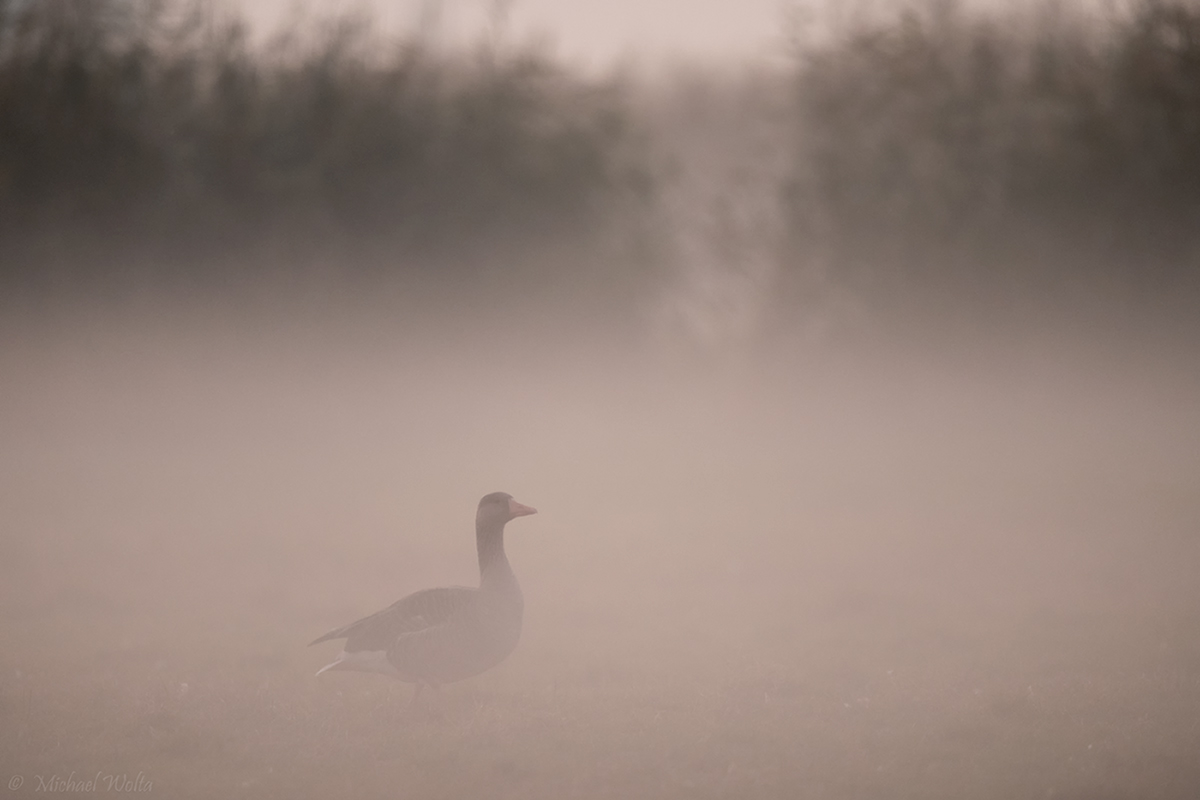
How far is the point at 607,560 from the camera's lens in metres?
15.8

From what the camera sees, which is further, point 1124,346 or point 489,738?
point 1124,346

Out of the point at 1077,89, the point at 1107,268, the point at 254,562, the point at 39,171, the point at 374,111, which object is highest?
the point at 374,111

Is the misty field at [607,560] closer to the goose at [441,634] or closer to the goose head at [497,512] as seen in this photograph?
the goose at [441,634]

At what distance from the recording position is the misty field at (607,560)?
349 inches

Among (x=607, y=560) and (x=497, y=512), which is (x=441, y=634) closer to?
(x=497, y=512)

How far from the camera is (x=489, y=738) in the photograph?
9.12 metres

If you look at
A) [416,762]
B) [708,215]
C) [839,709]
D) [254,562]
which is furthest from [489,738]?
[708,215]

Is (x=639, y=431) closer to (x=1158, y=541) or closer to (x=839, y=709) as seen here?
(x=1158, y=541)

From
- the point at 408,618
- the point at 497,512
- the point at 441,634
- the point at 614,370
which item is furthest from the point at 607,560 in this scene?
the point at 614,370

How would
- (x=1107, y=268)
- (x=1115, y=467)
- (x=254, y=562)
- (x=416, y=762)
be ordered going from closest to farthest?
1. (x=416, y=762)
2. (x=254, y=562)
3. (x=1115, y=467)
4. (x=1107, y=268)

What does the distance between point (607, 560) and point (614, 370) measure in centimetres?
1489

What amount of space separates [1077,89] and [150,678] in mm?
23685

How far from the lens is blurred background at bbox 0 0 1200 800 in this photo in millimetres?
11344

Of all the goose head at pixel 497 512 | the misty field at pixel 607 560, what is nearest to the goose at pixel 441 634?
the goose head at pixel 497 512
